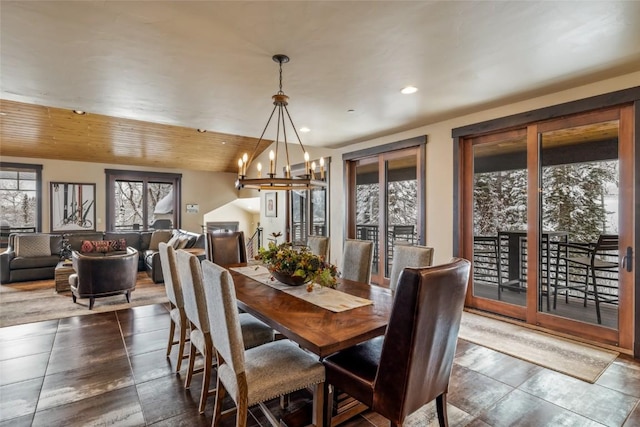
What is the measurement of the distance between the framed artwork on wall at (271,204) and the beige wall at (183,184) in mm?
2309

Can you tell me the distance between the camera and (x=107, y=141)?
25.0ft

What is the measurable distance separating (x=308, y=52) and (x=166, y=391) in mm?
2799

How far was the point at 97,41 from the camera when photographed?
2365 mm

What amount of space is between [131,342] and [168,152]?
6395mm

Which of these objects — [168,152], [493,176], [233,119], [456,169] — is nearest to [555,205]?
[493,176]

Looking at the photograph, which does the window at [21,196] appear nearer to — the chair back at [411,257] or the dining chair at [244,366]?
the dining chair at [244,366]

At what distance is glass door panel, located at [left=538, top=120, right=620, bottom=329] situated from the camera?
124 inches

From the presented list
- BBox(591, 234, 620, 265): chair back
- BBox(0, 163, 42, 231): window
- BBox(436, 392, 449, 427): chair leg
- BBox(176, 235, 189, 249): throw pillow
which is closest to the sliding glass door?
BBox(591, 234, 620, 265): chair back

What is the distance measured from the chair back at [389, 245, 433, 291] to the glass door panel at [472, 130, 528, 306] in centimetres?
176

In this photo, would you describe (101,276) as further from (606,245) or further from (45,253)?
(606,245)

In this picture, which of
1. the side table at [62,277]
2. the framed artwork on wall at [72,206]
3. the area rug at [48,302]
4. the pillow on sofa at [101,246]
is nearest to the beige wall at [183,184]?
the framed artwork on wall at [72,206]

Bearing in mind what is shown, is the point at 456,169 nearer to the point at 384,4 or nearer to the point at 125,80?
the point at 384,4

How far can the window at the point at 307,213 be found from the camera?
21.8 feet

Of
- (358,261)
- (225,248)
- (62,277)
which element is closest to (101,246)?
(62,277)
